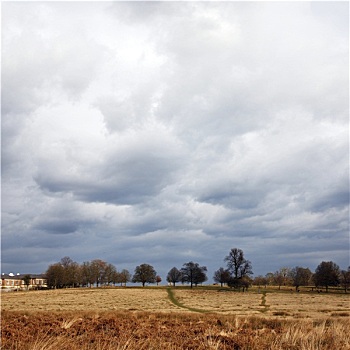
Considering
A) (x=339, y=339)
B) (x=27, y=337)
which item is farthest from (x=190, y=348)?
(x=27, y=337)

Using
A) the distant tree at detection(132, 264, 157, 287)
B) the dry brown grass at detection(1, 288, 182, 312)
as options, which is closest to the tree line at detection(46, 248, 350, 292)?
the distant tree at detection(132, 264, 157, 287)

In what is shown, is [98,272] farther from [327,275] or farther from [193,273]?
[327,275]

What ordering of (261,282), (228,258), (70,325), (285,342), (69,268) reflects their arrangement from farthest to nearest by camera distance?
(261,282)
(69,268)
(228,258)
(70,325)
(285,342)

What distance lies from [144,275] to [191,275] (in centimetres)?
2052

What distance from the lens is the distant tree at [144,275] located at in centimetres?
16138

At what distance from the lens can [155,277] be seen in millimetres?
163375

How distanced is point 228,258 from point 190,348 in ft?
411

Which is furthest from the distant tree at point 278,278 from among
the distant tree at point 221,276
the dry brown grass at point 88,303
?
the dry brown grass at point 88,303

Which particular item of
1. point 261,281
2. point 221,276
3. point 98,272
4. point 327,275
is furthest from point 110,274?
point 327,275

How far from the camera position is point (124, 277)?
17312cm

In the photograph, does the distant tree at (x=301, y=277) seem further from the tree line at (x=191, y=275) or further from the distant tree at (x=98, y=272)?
the distant tree at (x=98, y=272)

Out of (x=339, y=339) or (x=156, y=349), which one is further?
(x=339, y=339)

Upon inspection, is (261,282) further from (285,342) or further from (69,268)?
(285,342)

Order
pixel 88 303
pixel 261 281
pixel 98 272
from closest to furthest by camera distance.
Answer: pixel 88 303
pixel 98 272
pixel 261 281
